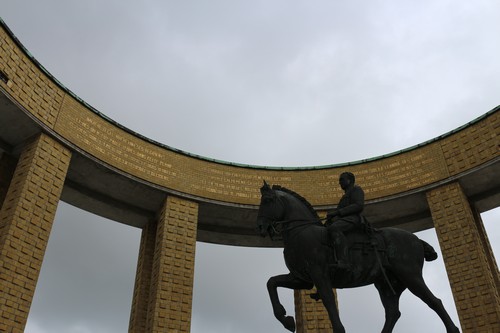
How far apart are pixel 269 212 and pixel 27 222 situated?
9.13m

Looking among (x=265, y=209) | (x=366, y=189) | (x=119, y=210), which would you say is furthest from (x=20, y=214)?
(x=366, y=189)

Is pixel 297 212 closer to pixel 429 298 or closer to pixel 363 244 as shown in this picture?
pixel 363 244

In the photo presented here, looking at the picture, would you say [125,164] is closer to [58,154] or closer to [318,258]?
[58,154]

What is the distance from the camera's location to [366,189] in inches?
738

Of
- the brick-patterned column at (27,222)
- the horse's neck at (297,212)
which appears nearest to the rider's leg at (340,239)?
the horse's neck at (297,212)

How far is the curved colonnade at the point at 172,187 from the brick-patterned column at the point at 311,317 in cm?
37

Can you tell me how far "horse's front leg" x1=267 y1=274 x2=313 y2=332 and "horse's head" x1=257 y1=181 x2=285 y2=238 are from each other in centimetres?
74

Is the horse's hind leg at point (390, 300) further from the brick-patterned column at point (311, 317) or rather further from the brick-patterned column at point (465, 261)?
the brick-patterned column at point (311, 317)

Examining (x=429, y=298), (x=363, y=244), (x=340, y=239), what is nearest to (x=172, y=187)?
(x=363, y=244)

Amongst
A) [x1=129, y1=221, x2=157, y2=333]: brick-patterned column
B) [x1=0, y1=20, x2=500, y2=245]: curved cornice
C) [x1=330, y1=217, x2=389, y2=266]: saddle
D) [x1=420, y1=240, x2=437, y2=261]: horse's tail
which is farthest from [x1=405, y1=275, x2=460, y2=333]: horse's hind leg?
[x1=129, y1=221, x2=157, y2=333]: brick-patterned column

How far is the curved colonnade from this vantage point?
14117mm

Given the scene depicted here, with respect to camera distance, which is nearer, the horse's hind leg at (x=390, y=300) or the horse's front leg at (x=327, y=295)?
the horse's front leg at (x=327, y=295)

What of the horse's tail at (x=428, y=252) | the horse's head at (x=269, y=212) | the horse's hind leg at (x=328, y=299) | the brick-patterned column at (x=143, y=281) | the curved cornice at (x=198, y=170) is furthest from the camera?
the brick-patterned column at (x=143, y=281)

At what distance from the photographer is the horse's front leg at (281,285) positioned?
6484mm
